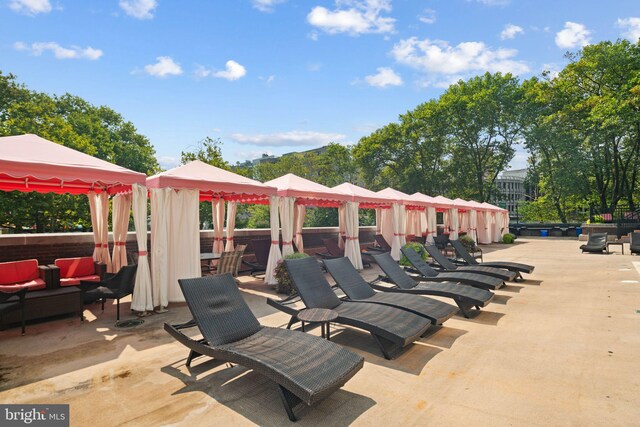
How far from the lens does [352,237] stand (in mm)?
11703

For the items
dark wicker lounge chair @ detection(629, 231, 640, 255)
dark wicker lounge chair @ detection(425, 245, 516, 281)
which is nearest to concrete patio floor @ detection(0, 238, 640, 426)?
dark wicker lounge chair @ detection(425, 245, 516, 281)

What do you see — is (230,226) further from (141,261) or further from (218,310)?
(218,310)

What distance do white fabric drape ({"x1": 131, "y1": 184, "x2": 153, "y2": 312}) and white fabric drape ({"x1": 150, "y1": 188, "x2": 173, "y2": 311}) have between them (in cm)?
17

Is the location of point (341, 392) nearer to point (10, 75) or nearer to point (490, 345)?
point (490, 345)

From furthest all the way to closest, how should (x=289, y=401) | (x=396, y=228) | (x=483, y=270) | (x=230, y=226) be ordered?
(x=396, y=228)
(x=230, y=226)
(x=483, y=270)
(x=289, y=401)

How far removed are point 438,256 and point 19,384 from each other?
328 inches

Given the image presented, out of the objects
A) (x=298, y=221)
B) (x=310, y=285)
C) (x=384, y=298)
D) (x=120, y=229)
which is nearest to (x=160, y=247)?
(x=120, y=229)

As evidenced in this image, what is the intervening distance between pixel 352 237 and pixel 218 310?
7991mm

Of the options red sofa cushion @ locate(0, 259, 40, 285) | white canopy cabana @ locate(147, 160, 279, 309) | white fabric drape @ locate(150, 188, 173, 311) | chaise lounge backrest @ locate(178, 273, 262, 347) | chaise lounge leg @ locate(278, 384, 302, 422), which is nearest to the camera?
chaise lounge leg @ locate(278, 384, 302, 422)

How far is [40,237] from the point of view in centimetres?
775

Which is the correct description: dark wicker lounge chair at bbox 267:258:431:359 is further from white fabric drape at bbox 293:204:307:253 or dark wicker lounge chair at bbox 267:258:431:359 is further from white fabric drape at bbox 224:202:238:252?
white fabric drape at bbox 293:204:307:253

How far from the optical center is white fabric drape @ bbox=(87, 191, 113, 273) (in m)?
8.25

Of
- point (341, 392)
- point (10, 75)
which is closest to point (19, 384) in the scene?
point (341, 392)

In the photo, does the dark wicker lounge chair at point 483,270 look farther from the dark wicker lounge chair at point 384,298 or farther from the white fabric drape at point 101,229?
the white fabric drape at point 101,229
